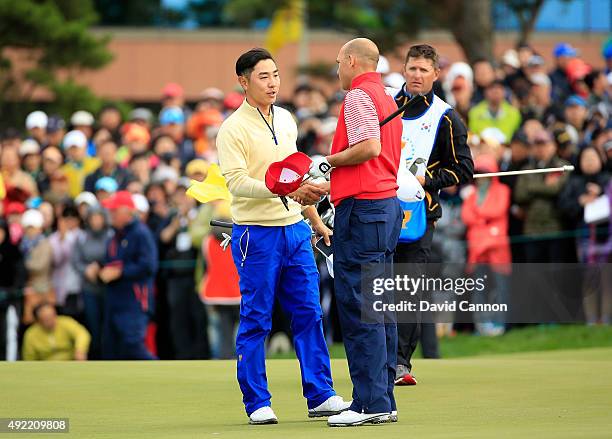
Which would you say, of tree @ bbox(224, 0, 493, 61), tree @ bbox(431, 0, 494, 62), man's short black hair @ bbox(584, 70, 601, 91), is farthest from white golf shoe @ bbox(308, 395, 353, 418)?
tree @ bbox(224, 0, 493, 61)

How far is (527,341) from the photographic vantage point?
601 inches

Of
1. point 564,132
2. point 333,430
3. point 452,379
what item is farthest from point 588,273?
point 333,430

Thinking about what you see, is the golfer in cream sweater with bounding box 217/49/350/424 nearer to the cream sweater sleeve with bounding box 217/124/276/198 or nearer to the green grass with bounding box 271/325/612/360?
the cream sweater sleeve with bounding box 217/124/276/198

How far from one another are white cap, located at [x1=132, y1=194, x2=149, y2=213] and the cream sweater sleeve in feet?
24.4

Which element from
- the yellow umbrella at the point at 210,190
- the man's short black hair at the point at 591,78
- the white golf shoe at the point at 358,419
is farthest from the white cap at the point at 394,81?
the white golf shoe at the point at 358,419

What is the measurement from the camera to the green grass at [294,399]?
26.7 feet

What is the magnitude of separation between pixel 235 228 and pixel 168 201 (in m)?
8.09

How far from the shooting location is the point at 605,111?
1667 centimetres

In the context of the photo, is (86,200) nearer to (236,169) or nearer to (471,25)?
(236,169)

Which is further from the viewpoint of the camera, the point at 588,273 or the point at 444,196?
the point at 444,196

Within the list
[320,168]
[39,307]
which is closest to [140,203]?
[39,307]

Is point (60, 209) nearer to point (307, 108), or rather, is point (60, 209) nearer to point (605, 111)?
point (307, 108)

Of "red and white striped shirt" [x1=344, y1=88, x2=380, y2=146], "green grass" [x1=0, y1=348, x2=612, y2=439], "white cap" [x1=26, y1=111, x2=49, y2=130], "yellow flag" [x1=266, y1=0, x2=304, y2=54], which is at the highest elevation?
"yellow flag" [x1=266, y1=0, x2=304, y2=54]

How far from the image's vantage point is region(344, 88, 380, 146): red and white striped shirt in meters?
8.08
